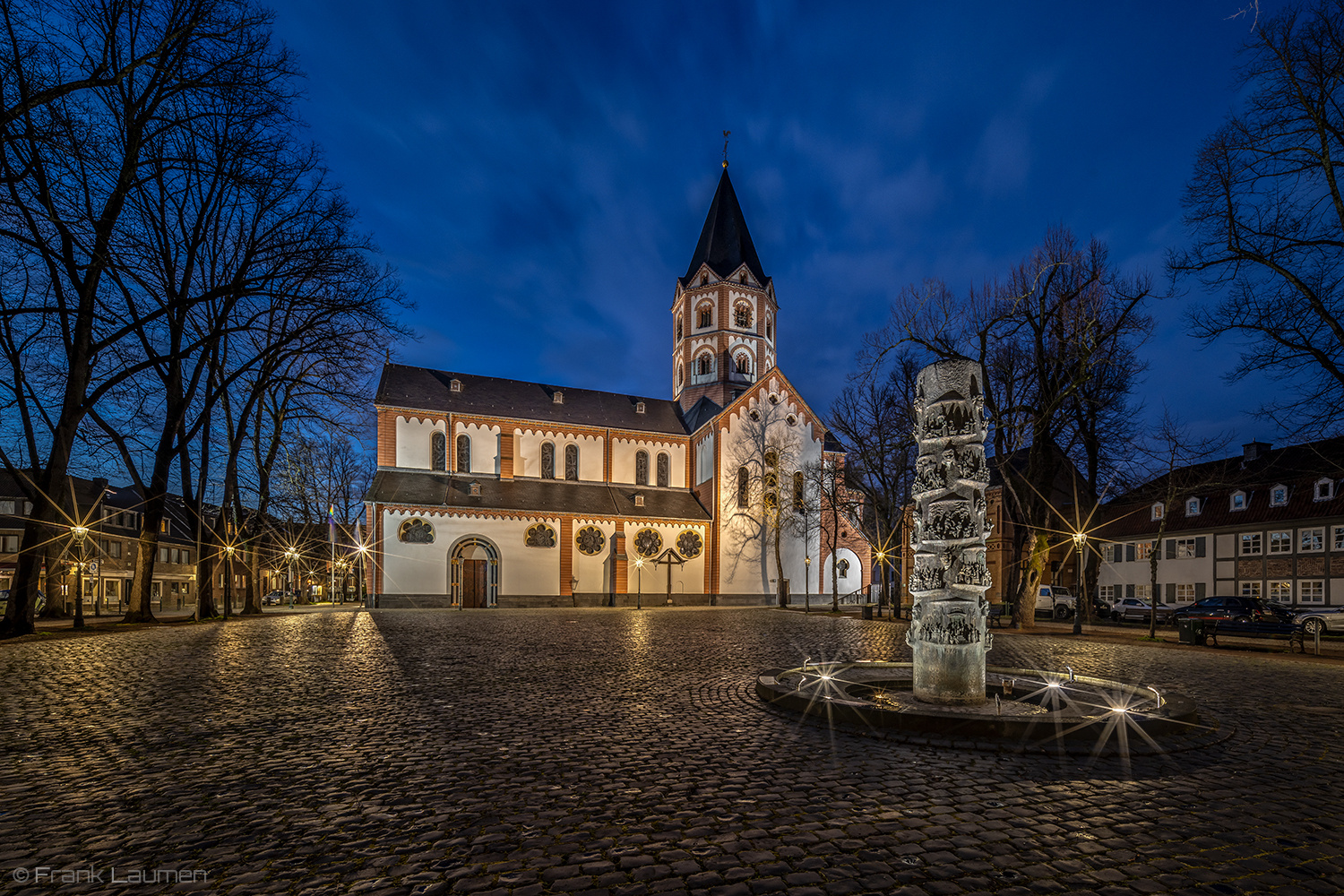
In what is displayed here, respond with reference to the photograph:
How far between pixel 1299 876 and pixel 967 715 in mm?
2995

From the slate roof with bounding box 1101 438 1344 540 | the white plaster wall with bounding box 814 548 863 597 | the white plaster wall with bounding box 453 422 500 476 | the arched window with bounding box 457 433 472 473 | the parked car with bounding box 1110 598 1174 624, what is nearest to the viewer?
the slate roof with bounding box 1101 438 1344 540

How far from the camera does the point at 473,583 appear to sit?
35.2m

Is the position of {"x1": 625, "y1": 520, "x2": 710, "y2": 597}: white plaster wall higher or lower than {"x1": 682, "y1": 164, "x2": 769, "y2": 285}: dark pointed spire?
lower

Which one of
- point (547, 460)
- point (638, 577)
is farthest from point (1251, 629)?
point (547, 460)

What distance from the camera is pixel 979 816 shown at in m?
4.51

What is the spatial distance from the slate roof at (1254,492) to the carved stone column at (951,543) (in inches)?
946

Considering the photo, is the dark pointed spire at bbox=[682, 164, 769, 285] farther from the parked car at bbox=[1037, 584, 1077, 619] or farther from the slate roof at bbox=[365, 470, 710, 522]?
the parked car at bbox=[1037, 584, 1077, 619]

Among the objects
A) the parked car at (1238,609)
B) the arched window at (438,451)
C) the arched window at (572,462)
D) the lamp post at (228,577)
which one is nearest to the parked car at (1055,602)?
the parked car at (1238,609)

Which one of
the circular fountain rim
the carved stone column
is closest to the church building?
the carved stone column

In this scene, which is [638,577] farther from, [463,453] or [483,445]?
[463,453]

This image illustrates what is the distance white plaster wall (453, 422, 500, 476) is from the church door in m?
5.92

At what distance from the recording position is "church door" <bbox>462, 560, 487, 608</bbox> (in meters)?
34.9

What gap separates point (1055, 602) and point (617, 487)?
26.2 metres

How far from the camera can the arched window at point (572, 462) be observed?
133ft
